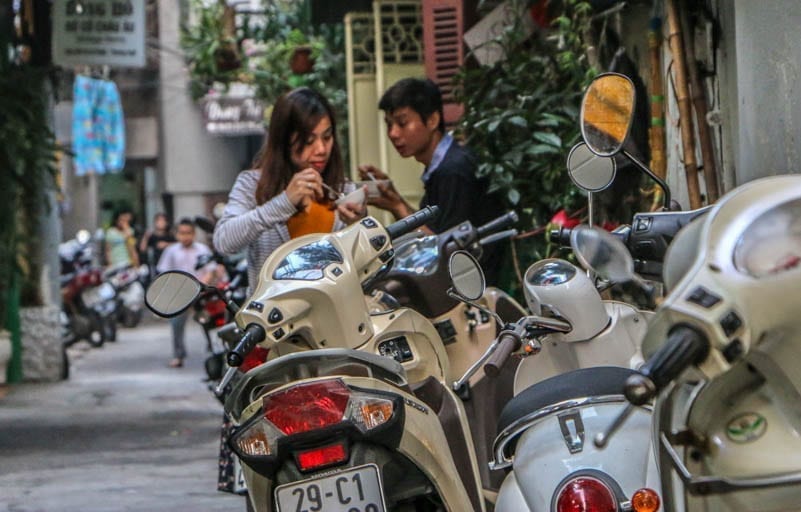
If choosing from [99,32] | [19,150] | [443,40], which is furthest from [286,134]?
[99,32]

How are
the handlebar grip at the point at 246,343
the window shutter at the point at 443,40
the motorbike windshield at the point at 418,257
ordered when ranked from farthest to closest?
the window shutter at the point at 443,40, the motorbike windshield at the point at 418,257, the handlebar grip at the point at 246,343

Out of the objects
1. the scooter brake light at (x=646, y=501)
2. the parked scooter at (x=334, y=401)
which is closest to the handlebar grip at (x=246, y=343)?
the parked scooter at (x=334, y=401)

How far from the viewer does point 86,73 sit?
28.0 m

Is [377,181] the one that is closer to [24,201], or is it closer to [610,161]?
[610,161]

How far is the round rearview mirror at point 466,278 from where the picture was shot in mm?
4251

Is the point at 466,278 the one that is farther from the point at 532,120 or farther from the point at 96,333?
the point at 96,333

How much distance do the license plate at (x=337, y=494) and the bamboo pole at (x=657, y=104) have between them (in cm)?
398

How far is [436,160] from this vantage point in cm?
679

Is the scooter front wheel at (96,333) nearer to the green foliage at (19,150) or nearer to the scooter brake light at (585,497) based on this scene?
the green foliage at (19,150)

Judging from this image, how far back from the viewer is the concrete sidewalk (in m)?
7.83

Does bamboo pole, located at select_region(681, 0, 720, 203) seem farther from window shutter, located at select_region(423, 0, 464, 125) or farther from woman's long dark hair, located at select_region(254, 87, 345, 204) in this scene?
window shutter, located at select_region(423, 0, 464, 125)

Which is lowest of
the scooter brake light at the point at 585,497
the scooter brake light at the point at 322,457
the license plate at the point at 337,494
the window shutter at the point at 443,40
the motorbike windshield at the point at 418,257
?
the license plate at the point at 337,494

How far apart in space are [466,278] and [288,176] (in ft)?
5.53

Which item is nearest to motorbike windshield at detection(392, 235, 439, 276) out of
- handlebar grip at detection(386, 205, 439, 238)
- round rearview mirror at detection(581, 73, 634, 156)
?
handlebar grip at detection(386, 205, 439, 238)
